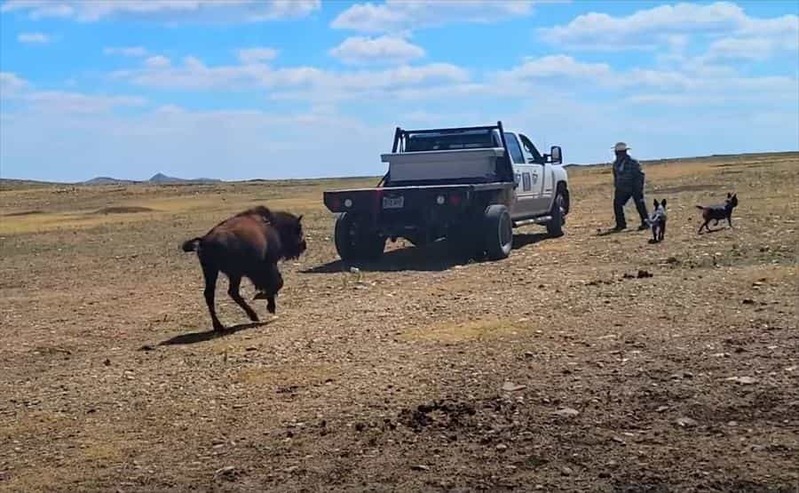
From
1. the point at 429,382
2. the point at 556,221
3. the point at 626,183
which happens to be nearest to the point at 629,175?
the point at 626,183

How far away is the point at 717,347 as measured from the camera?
27.9 ft

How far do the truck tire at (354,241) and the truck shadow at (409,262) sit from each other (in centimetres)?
15

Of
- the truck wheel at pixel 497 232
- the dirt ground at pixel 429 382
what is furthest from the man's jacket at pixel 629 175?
the dirt ground at pixel 429 382

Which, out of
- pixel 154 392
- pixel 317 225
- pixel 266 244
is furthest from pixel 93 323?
pixel 317 225

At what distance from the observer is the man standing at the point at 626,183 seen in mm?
19719

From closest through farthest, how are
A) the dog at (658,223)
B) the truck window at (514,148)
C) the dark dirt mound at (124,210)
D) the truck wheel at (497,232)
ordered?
the truck wheel at (497,232), the dog at (658,223), the truck window at (514,148), the dark dirt mound at (124,210)

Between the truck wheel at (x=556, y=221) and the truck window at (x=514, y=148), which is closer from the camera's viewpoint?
the truck window at (x=514, y=148)

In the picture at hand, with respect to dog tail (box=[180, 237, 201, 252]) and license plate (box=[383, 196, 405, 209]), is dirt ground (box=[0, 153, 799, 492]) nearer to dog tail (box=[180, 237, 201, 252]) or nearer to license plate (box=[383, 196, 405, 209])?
dog tail (box=[180, 237, 201, 252])

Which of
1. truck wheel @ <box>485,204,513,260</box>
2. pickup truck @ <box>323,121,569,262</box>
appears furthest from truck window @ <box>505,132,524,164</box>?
truck wheel @ <box>485,204,513,260</box>

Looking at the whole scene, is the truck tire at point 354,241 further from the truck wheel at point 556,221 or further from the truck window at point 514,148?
the truck wheel at point 556,221

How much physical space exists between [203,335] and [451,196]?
5.41 m

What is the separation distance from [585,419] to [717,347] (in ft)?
6.86

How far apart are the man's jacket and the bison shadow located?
32.9 ft

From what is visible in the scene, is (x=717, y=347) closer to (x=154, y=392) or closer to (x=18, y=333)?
(x=154, y=392)
